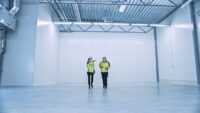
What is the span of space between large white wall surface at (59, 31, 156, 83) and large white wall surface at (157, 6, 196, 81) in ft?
4.33

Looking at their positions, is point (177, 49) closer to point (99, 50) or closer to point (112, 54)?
point (112, 54)

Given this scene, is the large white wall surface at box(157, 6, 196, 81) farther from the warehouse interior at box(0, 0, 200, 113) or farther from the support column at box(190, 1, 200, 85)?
the support column at box(190, 1, 200, 85)

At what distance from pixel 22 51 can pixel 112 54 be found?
8.37 meters

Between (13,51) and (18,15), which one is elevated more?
(18,15)

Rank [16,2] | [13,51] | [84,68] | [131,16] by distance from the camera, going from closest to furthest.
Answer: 1. [16,2]
2. [13,51]
3. [131,16]
4. [84,68]

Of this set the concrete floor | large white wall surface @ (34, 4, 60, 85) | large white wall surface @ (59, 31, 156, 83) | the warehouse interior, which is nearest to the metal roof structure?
the warehouse interior

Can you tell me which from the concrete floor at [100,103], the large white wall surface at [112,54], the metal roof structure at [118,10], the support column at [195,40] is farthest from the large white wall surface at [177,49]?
the concrete floor at [100,103]

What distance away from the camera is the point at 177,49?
10719 mm

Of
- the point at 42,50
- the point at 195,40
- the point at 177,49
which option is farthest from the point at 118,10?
the point at 42,50

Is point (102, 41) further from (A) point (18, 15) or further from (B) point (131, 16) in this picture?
(A) point (18, 15)

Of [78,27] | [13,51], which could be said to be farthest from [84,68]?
[13,51]

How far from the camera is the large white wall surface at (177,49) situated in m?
9.26

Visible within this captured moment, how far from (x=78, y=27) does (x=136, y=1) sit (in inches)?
260

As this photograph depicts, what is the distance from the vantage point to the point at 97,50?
46.5 feet
